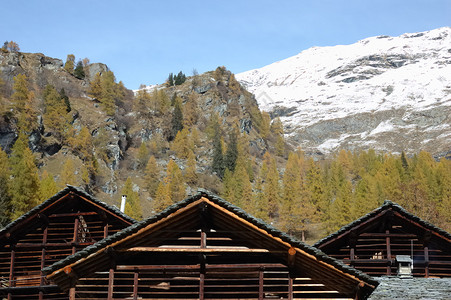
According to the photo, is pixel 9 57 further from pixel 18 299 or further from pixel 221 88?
pixel 18 299

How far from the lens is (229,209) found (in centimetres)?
1155

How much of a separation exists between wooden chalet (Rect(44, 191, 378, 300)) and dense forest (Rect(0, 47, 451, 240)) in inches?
1830

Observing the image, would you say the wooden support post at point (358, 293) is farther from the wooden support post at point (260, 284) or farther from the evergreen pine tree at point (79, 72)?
the evergreen pine tree at point (79, 72)

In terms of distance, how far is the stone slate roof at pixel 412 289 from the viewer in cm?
1340

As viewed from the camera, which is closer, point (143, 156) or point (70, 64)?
point (143, 156)

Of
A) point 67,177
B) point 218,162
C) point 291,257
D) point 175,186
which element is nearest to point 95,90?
point 218,162

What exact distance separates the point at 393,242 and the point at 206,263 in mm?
10820

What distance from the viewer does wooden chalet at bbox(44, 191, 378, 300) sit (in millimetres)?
11508

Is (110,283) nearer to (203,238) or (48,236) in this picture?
(203,238)

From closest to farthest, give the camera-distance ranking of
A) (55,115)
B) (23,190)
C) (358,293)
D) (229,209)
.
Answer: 1. (229,209)
2. (358,293)
3. (23,190)
4. (55,115)

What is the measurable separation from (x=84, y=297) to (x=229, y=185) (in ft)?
282

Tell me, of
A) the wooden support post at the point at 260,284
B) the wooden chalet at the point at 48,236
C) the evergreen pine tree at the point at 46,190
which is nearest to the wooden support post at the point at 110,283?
the wooden support post at the point at 260,284

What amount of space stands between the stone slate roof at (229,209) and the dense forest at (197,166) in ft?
154

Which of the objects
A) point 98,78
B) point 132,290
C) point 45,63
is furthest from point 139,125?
point 132,290
